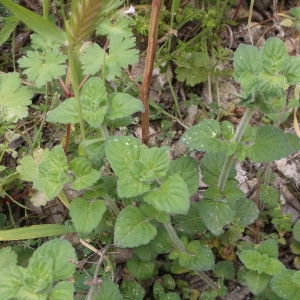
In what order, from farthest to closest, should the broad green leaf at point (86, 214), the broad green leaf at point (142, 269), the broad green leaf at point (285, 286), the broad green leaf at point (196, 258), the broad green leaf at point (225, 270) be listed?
1. the broad green leaf at point (225, 270)
2. the broad green leaf at point (142, 269)
3. the broad green leaf at point (196, 258)
4. the broad green leaf at point (285, 286)
5. the broad green leaf at point (86, 214)

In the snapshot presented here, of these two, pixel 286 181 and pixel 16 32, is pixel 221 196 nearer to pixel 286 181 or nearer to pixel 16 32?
pixel 286 181

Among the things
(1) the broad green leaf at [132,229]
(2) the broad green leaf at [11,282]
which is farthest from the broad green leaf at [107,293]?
(2) the broad green leaf at [11,282]

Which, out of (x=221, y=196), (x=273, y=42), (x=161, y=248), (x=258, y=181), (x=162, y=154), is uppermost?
(x=273, y=42)

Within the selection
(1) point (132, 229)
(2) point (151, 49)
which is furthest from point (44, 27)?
(1) point (132, 229)

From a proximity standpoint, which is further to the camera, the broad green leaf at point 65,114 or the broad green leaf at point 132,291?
the broad green leaf at point 132,291

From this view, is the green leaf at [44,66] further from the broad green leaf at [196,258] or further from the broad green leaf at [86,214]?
the broad green leaf at [196,258]

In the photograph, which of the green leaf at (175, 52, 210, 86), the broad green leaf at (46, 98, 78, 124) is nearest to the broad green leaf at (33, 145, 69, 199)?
the broad green leaf at (46, 98, 78, 124)

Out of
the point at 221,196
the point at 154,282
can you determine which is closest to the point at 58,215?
the point at 154,282
